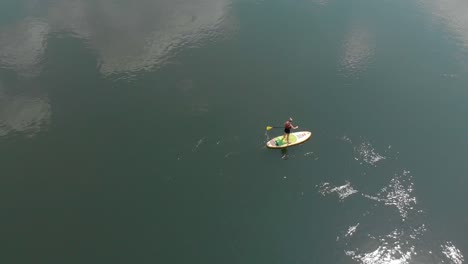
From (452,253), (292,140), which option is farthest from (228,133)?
(452,253)

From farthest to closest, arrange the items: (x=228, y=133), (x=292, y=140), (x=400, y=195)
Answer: (x=228, y=133) < (x=292, y=140) < (x=400, y=195)

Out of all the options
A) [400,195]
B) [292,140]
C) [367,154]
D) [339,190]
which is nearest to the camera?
[400,195]

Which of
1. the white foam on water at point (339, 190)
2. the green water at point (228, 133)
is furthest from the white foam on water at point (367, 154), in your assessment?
the white foam on water at point (339, 190)

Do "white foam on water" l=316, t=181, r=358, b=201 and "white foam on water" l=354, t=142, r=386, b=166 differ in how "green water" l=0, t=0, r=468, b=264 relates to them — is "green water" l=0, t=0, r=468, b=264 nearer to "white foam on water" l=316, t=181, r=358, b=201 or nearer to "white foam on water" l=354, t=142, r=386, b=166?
"white foam on water" l=316, t=181, r=358, b=201

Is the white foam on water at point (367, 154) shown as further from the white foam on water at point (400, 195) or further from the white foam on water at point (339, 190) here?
the white foam on water at point (339, 190)

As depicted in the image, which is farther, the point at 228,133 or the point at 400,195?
the point at 228,133

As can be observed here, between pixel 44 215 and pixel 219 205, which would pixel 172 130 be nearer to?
pixel 219 205

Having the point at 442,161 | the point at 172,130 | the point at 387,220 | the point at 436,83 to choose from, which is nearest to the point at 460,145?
the point at 442,161

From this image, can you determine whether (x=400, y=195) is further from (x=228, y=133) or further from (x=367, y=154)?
(x=228, y=133)

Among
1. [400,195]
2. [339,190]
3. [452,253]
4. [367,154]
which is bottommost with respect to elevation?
[452,253]
